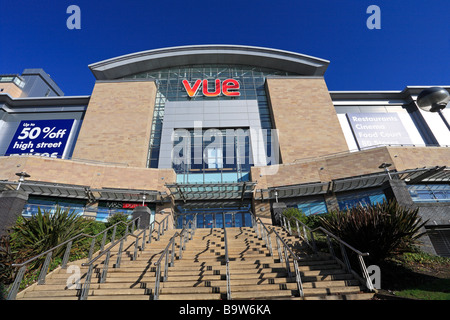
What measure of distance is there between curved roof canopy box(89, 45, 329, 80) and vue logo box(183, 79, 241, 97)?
169 inches

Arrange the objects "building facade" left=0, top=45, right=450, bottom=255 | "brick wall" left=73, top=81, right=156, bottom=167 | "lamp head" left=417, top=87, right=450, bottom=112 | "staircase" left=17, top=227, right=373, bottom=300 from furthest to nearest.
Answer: "brick wall" left=73, top=81, right=156, bottom=167 < "building facade" left=0, top=45, right=450, bottom=255 < "staircase" left=17, top=227, right=373, bottom=300 < "lamp head" left=417, top=87, right=450, bottom=112

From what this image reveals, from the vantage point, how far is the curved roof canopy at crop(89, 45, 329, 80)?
30.7 metres

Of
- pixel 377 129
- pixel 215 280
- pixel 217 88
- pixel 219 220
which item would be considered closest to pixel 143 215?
pixel 219 220

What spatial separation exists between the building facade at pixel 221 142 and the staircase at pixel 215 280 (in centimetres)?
783

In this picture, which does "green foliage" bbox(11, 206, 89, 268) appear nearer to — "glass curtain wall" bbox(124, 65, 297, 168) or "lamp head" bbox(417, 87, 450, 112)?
"lamp head" bbox(417, 87, 450, 112)

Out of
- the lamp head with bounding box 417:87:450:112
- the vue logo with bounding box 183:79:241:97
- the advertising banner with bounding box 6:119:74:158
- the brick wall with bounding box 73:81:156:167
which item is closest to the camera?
the lamp head with bounding box 417:87:450:112

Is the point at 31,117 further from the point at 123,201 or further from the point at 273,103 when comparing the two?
the point at 273,103

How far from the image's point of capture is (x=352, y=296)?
5340 millimetres

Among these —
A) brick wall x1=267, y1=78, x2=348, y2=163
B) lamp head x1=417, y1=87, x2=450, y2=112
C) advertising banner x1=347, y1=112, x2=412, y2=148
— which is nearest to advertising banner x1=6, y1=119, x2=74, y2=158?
brick wall x1=267, y1=78, x2=348, y2=163

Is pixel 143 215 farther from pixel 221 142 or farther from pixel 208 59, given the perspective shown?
pixel 208 59

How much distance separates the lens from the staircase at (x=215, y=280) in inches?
223

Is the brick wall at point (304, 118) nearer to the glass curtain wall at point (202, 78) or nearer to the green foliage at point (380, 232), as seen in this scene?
the glass curtain wall at point (202, 78)

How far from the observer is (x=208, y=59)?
32094 millimetres

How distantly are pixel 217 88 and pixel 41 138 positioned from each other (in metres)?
20.3
